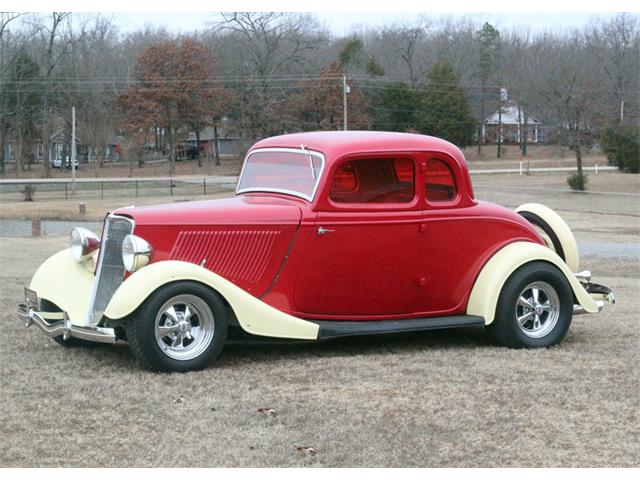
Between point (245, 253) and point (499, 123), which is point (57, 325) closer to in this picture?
point (245, 253)

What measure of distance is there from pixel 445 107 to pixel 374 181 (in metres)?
60.9

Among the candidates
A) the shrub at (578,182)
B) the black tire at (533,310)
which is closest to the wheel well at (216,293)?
the black tire at (533,310)

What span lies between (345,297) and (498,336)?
4.40 feet

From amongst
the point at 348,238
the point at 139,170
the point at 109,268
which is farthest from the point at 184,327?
the point at 139,170

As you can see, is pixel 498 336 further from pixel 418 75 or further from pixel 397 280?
pixel 418 75

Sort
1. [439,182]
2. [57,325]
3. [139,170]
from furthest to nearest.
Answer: [139,170], [439,182], [57,325]

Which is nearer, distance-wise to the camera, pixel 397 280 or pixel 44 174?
pixel 397 280

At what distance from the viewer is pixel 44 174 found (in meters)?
69.7

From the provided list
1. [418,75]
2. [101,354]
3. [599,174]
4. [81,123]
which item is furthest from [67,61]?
[101,354]

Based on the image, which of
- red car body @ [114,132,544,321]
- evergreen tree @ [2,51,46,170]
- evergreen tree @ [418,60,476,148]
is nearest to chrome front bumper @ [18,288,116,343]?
red car body @ [114,132,544,321]

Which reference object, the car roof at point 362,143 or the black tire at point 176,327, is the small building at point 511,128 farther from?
the black tire at point 176,327

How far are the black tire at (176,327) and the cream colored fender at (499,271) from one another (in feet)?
7.25

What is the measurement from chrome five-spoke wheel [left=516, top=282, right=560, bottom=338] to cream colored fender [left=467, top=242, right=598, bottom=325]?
212mm

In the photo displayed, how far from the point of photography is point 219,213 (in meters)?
7.64
